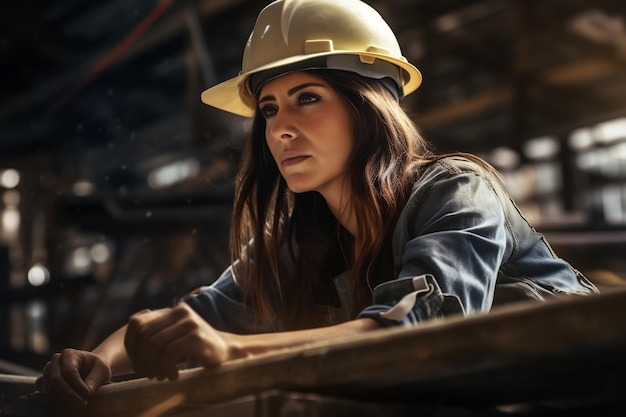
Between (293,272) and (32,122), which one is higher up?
(32,122)

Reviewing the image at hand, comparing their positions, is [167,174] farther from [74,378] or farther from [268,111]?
[74,378]

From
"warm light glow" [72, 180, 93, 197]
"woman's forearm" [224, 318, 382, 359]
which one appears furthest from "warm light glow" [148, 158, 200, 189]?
"woman's forearm" [224, 318, 382, 359]

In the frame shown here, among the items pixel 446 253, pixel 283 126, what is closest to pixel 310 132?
pixel 283 126

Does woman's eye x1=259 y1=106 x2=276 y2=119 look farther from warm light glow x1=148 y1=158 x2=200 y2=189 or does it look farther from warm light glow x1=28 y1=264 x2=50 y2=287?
warm light glow x1=148 y1=158 x2=200 y2=189

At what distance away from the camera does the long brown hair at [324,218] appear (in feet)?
6.66

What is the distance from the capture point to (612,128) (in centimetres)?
1241

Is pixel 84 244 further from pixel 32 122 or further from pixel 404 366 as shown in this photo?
pixel 404 366

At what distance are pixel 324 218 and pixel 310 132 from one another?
1.23 ft

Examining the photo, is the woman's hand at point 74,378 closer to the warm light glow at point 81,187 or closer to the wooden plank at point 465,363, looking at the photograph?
the wooden plank at point 465,363

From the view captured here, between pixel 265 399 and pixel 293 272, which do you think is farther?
pixel 293 272

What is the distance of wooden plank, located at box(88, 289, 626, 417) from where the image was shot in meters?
1.05

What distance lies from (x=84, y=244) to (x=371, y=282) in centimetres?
856

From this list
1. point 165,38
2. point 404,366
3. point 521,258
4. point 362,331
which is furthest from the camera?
point 165,38

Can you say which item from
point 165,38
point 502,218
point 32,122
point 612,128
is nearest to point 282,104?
point 502,218
